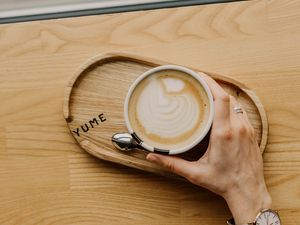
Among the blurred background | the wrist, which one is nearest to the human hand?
the wrist

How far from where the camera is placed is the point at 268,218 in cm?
88

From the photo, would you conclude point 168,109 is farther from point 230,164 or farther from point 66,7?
point 66,7

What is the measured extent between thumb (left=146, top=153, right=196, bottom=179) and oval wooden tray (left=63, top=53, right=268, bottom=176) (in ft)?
0.14

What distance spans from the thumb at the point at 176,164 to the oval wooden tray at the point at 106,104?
1.6 inches

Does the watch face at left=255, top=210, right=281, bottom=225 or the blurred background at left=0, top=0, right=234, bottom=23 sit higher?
the blurred background at left=0, top=0, right=234, bottom=23

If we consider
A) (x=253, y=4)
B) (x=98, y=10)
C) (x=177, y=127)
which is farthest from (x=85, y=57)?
(x=253, y=4)

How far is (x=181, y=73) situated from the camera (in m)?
0.87

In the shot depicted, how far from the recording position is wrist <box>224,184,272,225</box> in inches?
34.4

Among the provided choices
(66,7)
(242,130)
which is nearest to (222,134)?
(242,130)

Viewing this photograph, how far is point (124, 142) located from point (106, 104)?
77mm

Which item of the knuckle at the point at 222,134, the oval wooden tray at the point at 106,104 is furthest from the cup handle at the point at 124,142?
the knuckle at the point at 222,134

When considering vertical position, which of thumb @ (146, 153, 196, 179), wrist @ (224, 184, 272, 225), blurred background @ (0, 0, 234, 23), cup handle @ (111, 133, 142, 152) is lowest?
wrist @ (224, 184, 272, 225)

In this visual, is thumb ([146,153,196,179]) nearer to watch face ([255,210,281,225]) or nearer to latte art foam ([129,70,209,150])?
latte art foam ([129,70,209,150])

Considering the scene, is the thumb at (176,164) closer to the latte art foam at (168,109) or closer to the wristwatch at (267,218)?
the latte art foam at (168,109)
